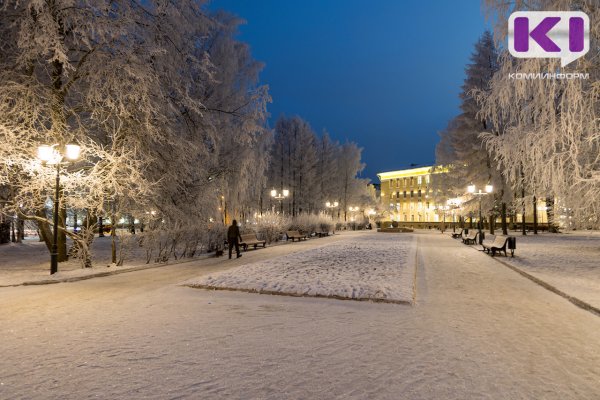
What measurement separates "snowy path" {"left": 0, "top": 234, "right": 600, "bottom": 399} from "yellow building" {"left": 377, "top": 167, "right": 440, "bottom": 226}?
88.8m

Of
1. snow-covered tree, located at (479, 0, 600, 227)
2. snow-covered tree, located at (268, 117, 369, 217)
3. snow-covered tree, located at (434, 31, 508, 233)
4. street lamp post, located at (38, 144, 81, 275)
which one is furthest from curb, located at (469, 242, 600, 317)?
snow-covered tree, located at (268, 117, 369, 217)

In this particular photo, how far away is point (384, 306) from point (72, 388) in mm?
5282

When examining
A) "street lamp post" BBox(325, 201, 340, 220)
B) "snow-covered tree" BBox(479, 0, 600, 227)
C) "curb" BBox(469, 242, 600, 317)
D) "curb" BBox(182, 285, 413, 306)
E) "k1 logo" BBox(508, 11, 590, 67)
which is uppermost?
"k1 logo" BBox(508, 11, 590, 67)

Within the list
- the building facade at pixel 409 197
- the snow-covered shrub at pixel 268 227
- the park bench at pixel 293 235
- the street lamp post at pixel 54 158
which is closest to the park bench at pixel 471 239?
the park bench at pixel 293 235

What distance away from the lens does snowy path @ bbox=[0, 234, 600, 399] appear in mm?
3895

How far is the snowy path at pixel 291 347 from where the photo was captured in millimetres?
3895

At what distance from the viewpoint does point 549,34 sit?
34.6 ft

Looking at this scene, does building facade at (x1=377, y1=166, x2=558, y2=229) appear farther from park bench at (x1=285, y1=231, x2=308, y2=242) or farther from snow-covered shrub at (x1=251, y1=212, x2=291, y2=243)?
snow-covered shrub at (x1=251, y1=212, x2=291, y2=243)

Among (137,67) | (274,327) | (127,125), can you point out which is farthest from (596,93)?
(127,125)

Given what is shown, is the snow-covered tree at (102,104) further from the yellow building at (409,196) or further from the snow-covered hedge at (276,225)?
the yellow building at (409,196)

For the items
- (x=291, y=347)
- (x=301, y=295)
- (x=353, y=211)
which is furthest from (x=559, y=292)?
(x=353, y=211)

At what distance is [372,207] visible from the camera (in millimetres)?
70375

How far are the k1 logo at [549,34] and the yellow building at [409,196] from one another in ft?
277

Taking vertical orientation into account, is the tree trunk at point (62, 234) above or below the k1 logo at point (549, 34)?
below
